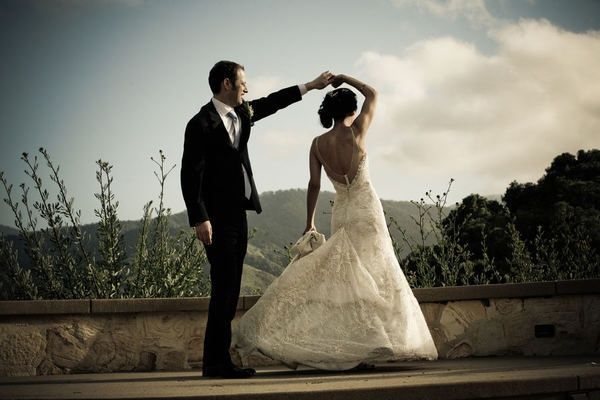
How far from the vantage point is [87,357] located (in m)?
5.73

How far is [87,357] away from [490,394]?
11.1ft

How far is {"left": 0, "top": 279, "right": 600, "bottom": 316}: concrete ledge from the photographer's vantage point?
5602mm

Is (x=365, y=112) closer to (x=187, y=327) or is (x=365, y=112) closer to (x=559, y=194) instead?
(x=187, y=327)

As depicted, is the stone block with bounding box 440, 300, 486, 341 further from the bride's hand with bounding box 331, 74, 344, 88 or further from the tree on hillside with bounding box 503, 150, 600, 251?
the tree on hillside with bounding box 503, 150, 600, 251

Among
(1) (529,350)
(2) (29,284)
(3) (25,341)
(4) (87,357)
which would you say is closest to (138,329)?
(4) (87,357)

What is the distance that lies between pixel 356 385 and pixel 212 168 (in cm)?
194

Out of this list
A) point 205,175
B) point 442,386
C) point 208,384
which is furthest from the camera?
point 205,175

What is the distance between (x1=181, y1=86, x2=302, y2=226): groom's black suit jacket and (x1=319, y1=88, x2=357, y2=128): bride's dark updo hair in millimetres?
801

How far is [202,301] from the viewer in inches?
232

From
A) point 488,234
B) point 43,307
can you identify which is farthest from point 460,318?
point 488,234

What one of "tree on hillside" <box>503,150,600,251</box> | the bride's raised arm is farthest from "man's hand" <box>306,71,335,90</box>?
"tree on hillside" <box>503,150,600,251</box>

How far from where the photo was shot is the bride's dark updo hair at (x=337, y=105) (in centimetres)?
548

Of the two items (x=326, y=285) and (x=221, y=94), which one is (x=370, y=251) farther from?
(x=221, y=94)

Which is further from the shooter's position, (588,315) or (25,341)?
(588,315)
